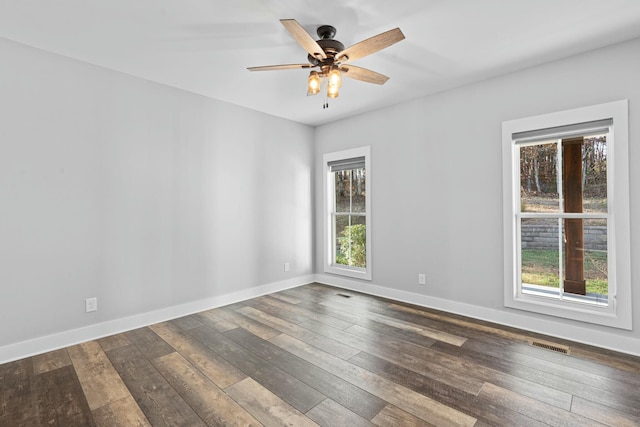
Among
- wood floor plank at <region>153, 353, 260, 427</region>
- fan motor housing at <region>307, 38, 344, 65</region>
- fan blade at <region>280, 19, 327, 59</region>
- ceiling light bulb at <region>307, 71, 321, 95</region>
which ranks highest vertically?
fan motor housing at <region>307, 38, 344, 65</region>

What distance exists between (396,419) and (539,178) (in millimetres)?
2704

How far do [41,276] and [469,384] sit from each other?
11.7ft

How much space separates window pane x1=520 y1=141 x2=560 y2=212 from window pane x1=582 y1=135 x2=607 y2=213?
8.5 inches

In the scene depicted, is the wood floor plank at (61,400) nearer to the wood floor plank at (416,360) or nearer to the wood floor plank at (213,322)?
the wood floor plank at (213,322)

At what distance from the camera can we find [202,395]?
206cm

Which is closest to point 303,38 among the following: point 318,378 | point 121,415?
point 318,378

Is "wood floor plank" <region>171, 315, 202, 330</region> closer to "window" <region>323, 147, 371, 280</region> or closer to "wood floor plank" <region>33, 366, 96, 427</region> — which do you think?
"wood floor plank" <region>33, 366, 96, 427</region>

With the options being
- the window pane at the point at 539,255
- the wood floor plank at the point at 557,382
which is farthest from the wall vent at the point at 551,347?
the window pane at the point at 539,255

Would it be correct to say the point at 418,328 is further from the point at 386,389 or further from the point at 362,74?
the point at 362,74

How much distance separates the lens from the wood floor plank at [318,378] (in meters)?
1.94

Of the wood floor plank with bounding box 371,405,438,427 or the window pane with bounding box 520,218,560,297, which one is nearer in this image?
the wood floor plank with bounding box 371,405,438,427

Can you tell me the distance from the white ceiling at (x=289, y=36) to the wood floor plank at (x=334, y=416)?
2.64 m

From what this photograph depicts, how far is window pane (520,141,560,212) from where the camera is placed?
10.0 feet

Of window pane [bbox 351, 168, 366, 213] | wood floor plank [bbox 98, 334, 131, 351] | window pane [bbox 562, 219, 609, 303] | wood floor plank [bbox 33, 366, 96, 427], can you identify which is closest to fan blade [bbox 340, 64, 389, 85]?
window pane [bbox 351, 168, 366, 213]
